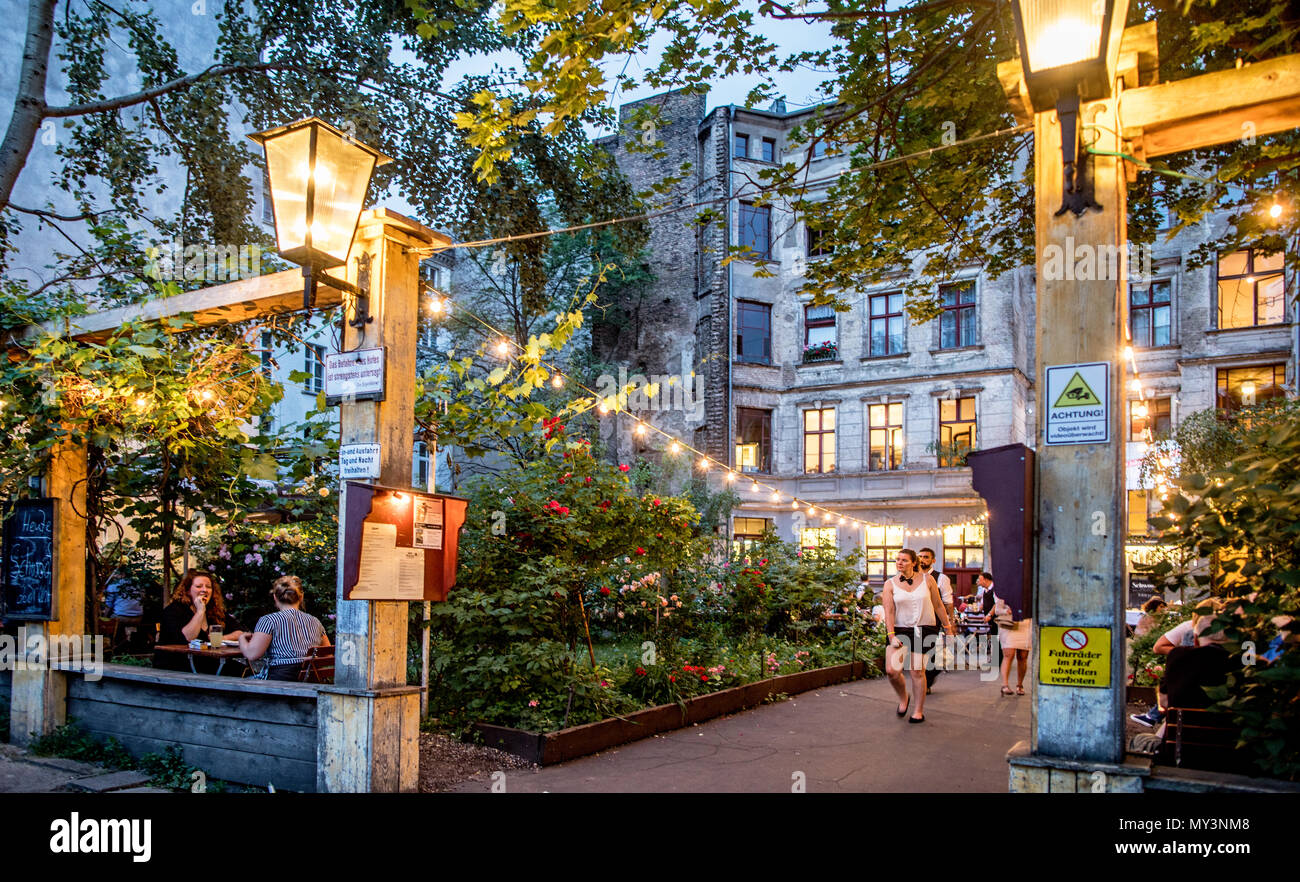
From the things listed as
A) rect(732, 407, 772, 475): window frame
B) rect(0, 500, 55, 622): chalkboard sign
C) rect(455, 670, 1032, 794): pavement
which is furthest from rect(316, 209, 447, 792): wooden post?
rect(732, 407, 772, 475): window frame

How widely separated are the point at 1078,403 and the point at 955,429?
24236mm

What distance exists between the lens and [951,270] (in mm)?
10820

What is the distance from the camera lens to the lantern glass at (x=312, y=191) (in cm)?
527

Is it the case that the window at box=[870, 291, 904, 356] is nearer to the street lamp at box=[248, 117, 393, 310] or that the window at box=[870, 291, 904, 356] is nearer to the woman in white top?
the woman in white top

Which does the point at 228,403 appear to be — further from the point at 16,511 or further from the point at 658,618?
the point at 658,618

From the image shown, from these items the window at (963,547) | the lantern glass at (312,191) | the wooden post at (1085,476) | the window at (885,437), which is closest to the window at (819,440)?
the window at (885,437)

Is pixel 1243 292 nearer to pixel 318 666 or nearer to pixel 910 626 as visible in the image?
pixel 910 626

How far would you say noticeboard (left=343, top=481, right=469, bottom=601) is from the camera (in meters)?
5.45

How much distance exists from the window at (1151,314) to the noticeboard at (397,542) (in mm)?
26666

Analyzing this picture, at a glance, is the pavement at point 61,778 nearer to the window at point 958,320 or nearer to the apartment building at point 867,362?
the apartment building at point 867,362

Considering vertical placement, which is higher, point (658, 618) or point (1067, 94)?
point (1067, 94)

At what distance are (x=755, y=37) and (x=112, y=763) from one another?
8894 millimetres

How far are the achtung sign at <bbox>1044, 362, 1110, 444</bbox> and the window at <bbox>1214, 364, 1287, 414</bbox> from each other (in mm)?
24845

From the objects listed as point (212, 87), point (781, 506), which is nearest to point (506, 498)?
point (212, 87)
